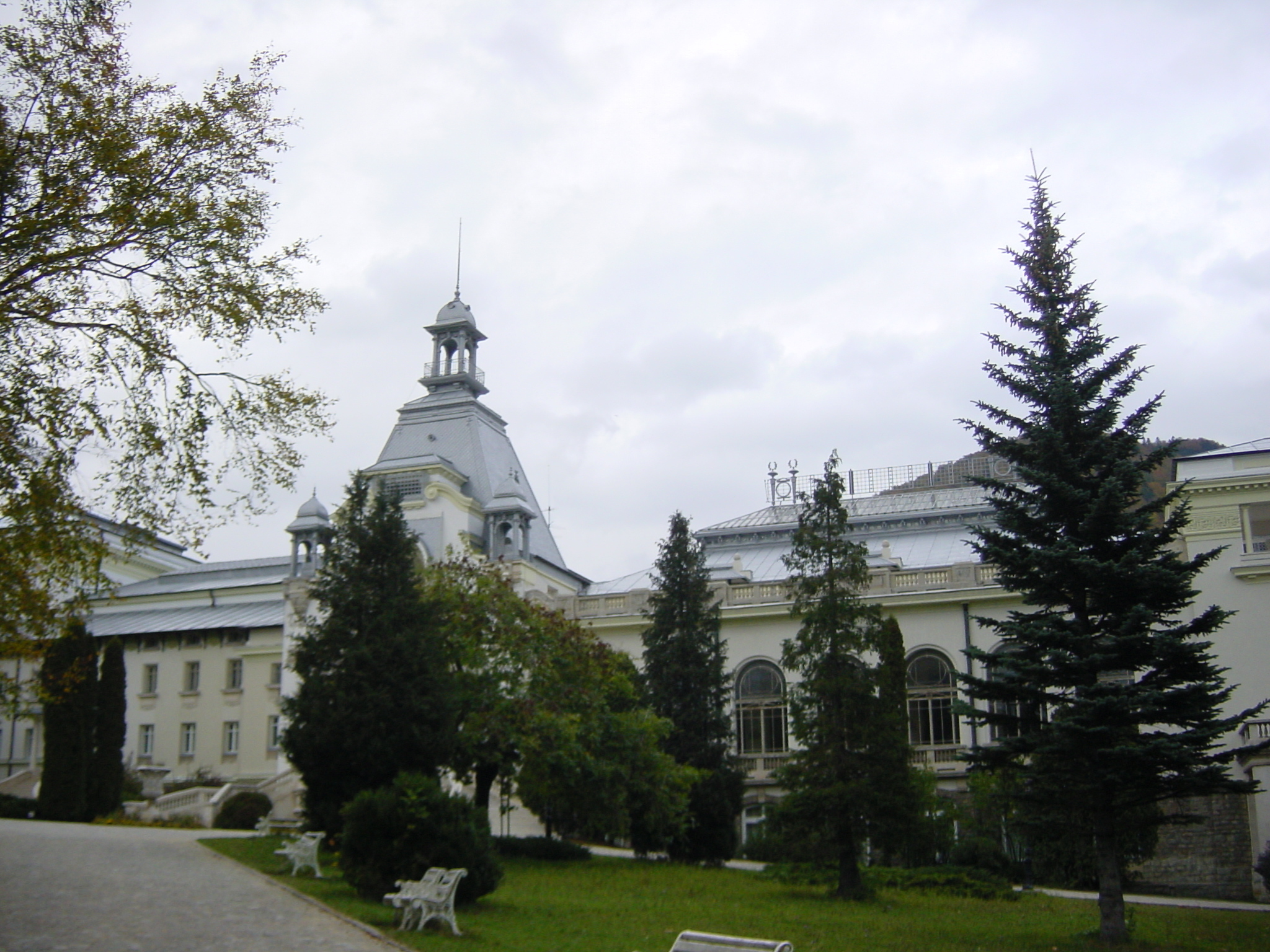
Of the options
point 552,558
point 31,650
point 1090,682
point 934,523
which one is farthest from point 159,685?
point 1090,682

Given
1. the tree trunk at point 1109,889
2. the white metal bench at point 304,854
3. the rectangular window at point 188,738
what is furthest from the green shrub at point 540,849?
the rectangular window at point 188,738

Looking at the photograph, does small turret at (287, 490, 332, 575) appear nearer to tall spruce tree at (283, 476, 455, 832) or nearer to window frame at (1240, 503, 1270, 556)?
tall spruce tree at (283, 476, 455, 832)

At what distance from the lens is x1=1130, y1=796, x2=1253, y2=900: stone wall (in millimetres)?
32906

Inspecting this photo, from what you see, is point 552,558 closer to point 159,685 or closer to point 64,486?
point 159,685

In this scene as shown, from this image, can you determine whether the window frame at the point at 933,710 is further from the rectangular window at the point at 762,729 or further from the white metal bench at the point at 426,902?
the white metal bench at the point at 426,902

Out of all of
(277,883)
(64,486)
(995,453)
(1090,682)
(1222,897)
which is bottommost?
(1222,897)

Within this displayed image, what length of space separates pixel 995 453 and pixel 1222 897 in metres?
18.8

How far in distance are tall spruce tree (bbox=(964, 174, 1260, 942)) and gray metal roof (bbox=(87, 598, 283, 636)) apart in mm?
A: 43130

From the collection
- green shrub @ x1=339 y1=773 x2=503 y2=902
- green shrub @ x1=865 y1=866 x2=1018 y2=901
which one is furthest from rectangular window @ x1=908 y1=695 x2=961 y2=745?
green shrub @ x1=339 y1=773 x2=503 y2=902

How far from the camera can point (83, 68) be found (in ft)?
51.8

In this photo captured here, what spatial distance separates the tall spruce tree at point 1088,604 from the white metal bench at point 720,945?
398 inches

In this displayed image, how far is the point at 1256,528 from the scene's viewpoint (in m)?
39.0

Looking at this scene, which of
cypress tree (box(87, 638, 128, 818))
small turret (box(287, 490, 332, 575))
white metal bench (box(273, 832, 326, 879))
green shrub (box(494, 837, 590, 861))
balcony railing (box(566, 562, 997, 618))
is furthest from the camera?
small turret (box(287, 490, 332, 575))

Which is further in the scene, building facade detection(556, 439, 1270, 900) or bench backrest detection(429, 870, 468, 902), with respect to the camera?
building facade detection(556, 439, 1270, 900)
